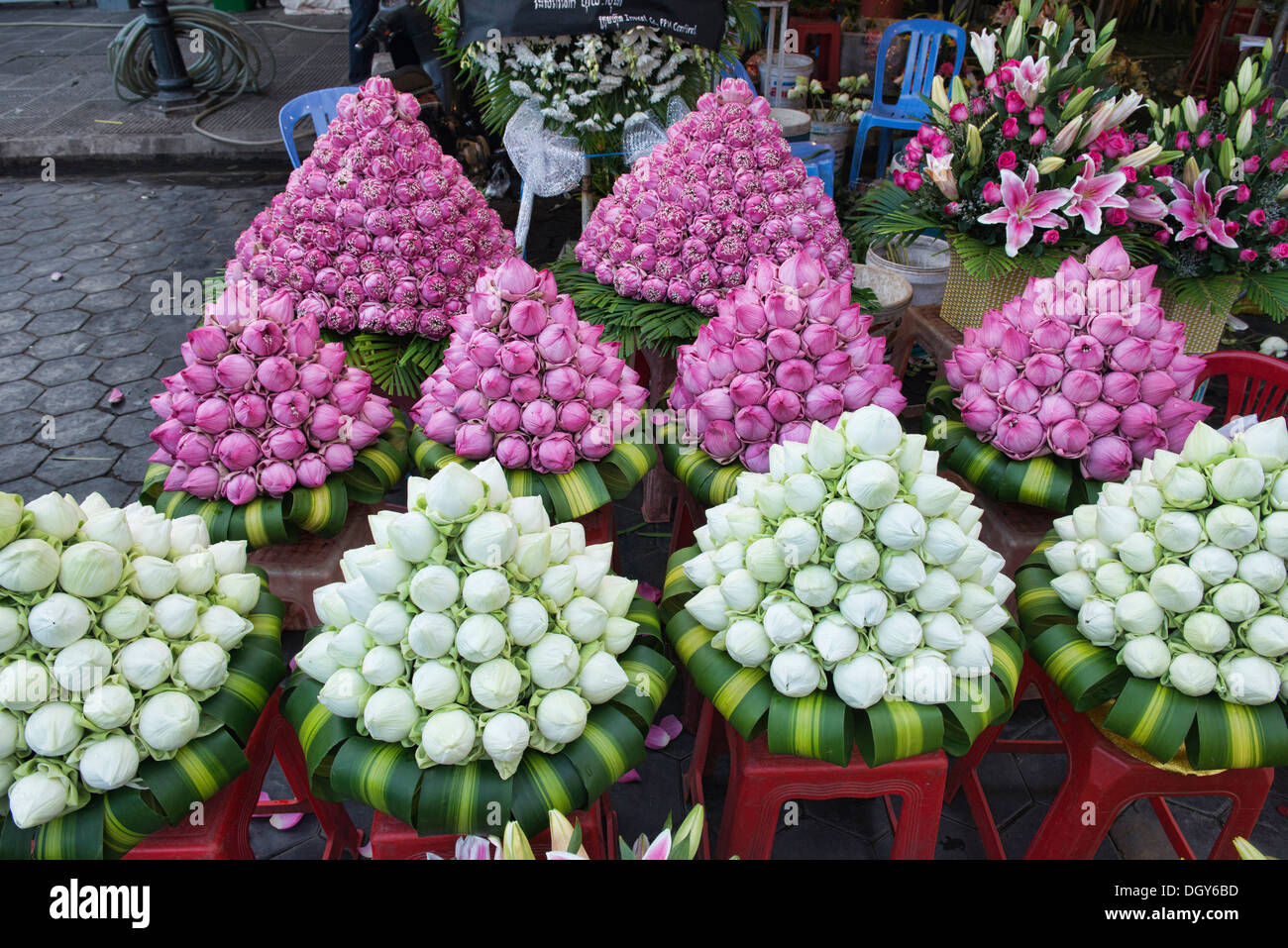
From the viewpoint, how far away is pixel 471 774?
1.21 metres

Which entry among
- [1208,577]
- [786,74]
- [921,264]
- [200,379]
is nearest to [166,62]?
[786,74]

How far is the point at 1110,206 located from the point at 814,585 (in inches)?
61.6

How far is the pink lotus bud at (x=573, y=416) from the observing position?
1737 millimetres

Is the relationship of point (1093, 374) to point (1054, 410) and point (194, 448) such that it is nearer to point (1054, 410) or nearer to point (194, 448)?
point (1054, 410)

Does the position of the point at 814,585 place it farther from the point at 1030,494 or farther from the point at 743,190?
the point at 743,190

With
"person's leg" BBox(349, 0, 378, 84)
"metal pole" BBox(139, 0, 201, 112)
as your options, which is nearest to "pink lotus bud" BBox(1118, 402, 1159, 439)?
"person's leg" BBox(349, 0, 378, 84)

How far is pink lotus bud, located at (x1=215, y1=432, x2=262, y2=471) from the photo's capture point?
167 centimetres

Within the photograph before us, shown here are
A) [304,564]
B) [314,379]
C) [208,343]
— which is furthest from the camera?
[304,564]

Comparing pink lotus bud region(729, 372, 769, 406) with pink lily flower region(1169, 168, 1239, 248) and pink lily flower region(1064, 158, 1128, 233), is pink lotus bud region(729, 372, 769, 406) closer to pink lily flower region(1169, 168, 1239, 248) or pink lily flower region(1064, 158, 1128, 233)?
pink lily flower region(1064, 158, 1128, 233)

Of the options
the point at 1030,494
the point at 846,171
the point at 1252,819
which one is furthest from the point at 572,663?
the point at 846,171

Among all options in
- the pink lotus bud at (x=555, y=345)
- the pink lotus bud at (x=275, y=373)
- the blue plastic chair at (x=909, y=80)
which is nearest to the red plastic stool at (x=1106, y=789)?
the pink lotus bud at (x=555, y=345)

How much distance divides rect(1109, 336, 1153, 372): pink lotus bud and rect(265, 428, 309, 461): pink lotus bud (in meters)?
1.70

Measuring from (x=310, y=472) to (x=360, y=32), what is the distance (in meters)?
5.56

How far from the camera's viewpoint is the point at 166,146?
6.79 meters
